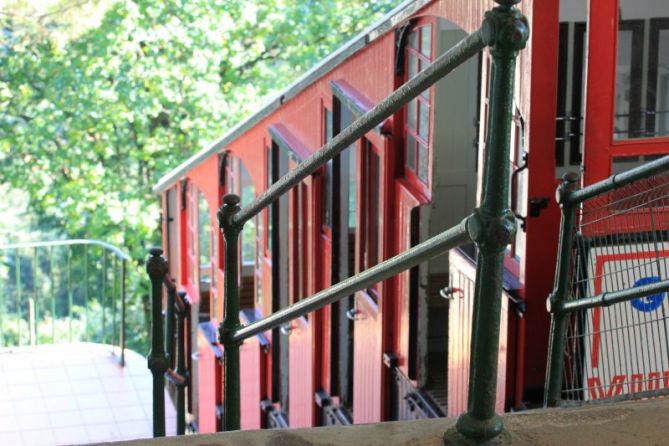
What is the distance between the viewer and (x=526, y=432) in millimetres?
1882

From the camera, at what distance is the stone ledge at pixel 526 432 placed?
186cm

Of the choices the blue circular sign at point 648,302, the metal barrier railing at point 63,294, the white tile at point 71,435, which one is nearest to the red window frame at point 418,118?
the blue circular sign at point 648,302

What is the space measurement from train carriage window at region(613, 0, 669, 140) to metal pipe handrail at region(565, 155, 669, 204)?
64cm

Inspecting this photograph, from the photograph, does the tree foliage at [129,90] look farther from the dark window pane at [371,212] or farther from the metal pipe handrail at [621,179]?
the metal pipe handrail at [621,179]

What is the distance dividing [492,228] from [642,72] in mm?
2351

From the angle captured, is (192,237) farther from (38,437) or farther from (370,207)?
(370,207)

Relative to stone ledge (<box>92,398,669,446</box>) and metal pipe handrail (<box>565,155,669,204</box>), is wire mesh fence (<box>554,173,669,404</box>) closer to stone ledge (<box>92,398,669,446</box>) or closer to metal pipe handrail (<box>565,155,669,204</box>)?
Answer: metal pipe handrail (<box>565,155,669,204</box>)

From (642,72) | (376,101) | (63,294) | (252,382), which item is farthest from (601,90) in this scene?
(63,294)

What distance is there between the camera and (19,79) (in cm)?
1499

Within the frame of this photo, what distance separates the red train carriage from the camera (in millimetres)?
3824

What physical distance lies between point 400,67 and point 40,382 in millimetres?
3439

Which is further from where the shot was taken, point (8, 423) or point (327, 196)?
point (8, 423)

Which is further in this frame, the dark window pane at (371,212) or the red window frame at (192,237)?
the red window frame at (192,237)

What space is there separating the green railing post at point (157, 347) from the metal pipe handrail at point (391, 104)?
117 cm
